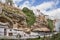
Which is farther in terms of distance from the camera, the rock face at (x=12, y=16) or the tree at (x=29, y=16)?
the tree at (x=29, y=16)

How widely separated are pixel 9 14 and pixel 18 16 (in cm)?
28

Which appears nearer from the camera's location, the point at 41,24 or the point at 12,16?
the point at 12,16

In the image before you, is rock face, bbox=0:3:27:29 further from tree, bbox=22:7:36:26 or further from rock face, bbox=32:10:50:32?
rock face, bbox=32:10:50:32

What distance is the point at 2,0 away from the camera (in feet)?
21.7

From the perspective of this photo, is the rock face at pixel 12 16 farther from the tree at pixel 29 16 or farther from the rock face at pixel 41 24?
the rock face at pixel 41 24

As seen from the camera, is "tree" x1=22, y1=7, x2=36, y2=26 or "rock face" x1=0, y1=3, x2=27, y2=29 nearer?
"rock face" x1=0, y1=3, x2=27, y2=29

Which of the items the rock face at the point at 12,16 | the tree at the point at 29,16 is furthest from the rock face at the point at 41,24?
the rock face at the point at 12,16

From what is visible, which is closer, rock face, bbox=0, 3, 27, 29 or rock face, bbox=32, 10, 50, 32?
rock face, bbox=0, 3, 27, 29

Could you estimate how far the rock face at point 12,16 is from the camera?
651cm

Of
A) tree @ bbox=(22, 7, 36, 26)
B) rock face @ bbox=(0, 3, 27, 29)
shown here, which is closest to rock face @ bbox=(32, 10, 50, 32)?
tree @ bbox=(22, 7, 36, 26)

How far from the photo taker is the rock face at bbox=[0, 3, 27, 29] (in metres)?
6.51

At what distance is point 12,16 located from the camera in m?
6.61

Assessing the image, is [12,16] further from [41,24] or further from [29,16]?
[41,24]

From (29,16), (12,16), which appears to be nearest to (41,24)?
(29,16)
